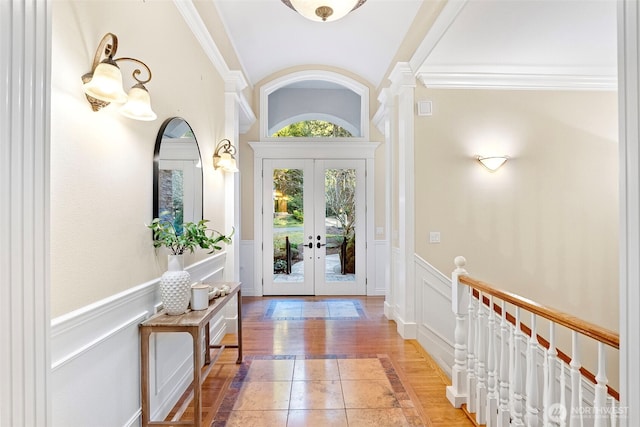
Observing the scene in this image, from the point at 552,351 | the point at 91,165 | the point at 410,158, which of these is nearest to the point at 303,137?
the point at 410,158

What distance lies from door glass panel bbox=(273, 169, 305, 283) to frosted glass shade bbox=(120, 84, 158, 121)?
12.6 ft

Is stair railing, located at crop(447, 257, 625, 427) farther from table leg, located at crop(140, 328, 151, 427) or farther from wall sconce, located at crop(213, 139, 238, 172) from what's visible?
wall sconce, located at crop(213, 139, 238, 172)

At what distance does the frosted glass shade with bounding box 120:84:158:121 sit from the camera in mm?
1601

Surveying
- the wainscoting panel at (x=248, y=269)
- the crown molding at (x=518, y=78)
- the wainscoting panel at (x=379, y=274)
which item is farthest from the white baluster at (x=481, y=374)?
the wainscoting panel at (x=248, y=269)

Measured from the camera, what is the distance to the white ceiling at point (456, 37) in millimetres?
2752

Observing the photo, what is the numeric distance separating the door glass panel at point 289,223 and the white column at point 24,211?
14.9ft

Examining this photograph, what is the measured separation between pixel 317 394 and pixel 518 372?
52.9 inches

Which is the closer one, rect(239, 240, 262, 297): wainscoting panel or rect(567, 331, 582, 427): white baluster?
rect(567, 331, 582, 427): white baluster

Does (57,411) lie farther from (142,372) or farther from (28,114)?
(28,114)

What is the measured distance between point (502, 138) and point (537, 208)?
0.84 m

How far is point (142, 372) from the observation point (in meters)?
1.89

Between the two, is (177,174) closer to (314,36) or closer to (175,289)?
(175,289)

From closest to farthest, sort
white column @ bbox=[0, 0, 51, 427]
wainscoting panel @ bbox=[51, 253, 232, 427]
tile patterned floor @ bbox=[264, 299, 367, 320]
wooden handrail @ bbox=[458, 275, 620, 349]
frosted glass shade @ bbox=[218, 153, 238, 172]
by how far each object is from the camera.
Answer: white column @ bbox=[0, 0, 51, 427] → wooden handrail @ bbox=[458, 275, 620, 349] → wainscoting panel @ bbox=[51, 253, 232, 427] → frosted glass shade @ bbox=[218, 153, 238, 172] → tile patterned floor @ bbox=[264, 299, 367, 320]

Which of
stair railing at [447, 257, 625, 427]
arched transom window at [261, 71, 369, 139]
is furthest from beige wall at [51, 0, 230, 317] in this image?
arched transom window at [261, 71, 369, 139]
